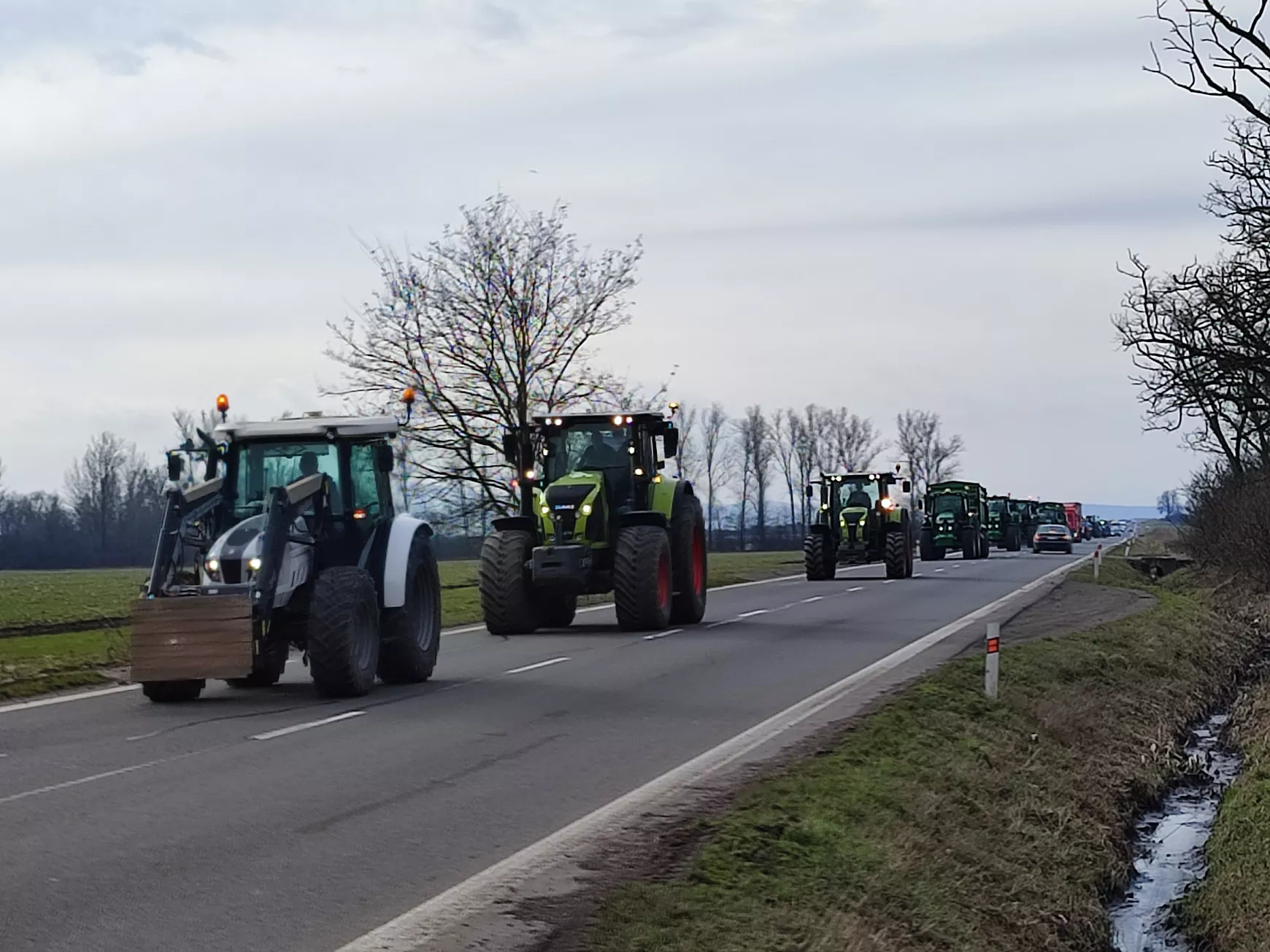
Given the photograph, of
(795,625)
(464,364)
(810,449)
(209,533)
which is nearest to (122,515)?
(810,449)

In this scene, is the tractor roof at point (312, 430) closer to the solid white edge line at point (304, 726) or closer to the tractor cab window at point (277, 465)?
the tractor cab window at point (277, 465)

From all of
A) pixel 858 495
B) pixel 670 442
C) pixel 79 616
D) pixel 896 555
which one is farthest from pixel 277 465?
pixel 858 495

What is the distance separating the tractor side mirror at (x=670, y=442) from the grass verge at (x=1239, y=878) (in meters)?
11.8

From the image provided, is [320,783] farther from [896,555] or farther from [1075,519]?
[1075,519]

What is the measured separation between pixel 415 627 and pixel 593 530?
7.50 meters

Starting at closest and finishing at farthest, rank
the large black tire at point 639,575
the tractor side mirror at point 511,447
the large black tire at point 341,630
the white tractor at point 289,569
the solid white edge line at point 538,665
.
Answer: the white tractor at point 289,569 < the large black tire at point 341,630 < the solid white edge line at point 538,665 < the large black tire at point 639,575 < the tractor side mirror at point 511,447

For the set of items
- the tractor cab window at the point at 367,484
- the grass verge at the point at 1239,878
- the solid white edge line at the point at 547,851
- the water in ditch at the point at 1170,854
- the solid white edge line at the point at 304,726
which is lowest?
the water in ditch at the point at 1170,854

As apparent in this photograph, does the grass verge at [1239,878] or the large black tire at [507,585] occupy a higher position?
the large black tire at [507,585]

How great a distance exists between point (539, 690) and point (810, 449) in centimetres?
12293

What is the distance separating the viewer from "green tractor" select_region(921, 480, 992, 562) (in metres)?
66.1

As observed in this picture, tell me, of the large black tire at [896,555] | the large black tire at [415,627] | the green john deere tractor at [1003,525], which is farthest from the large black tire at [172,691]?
the green john deere tractor at [1003,525]

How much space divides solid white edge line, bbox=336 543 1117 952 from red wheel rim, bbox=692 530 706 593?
988 centimetres

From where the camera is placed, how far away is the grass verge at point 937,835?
8031 mm

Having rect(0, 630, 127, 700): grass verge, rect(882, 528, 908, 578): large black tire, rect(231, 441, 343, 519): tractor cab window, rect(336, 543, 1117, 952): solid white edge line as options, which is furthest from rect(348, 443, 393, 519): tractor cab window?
rect(882, 528, 908, 578): large black tire
